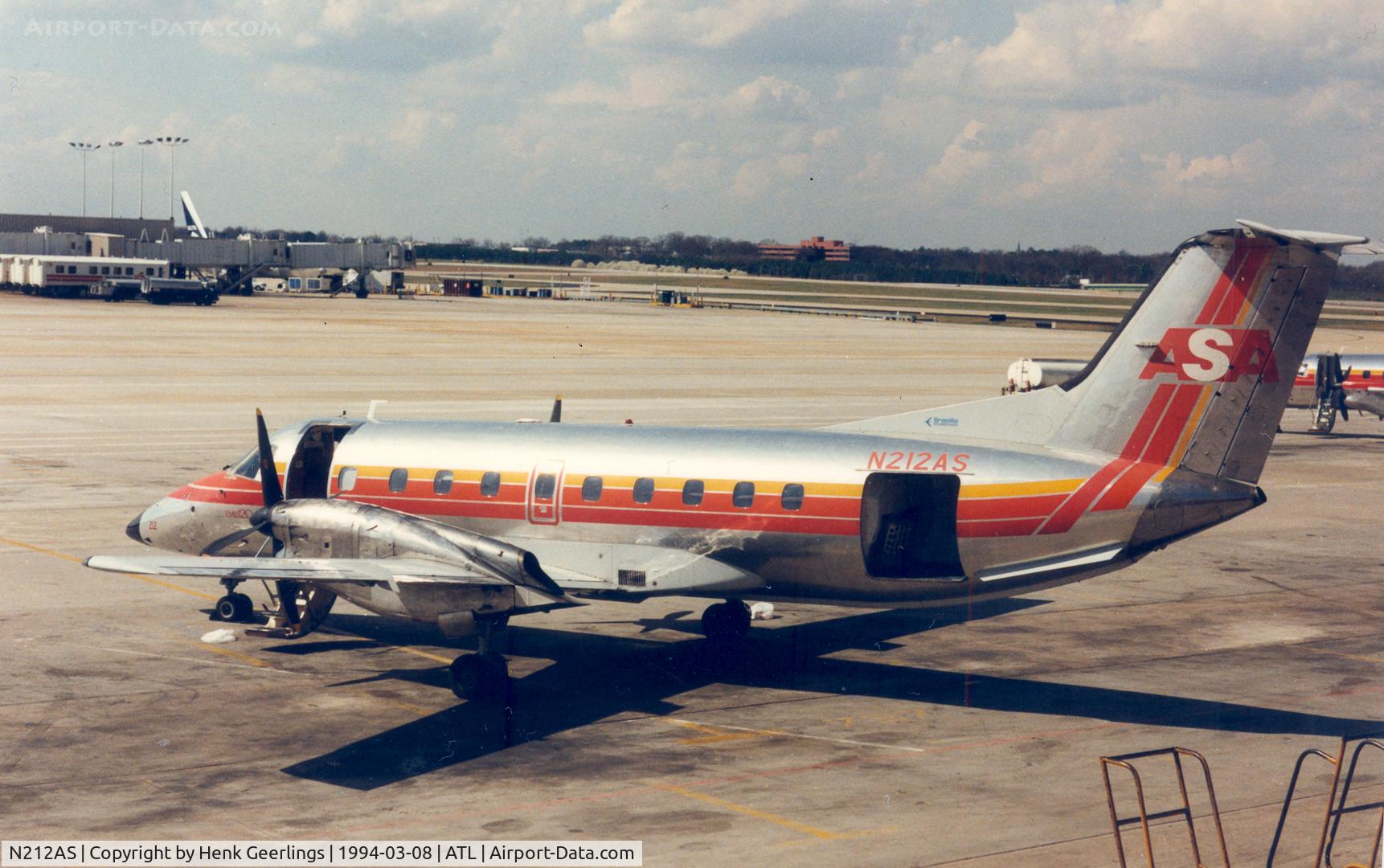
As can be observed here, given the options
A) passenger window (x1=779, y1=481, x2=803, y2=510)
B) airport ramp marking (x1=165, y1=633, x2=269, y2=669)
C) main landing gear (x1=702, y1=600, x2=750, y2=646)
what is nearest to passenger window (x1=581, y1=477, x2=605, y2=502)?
passenger window (x1=779, y1=481, x2=803, y2=510)

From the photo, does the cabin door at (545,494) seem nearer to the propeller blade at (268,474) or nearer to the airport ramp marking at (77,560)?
the propeller blade at (268,474)

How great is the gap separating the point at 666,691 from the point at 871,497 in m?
4.08

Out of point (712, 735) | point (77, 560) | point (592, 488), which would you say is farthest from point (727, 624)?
point (77, 560)

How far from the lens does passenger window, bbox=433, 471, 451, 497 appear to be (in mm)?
21094

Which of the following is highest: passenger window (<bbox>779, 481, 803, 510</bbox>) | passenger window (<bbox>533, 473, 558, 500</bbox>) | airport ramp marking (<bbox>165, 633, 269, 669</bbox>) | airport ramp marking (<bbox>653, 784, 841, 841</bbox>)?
passenger window (<bbox>779, 481, 803, 510</bbox>)

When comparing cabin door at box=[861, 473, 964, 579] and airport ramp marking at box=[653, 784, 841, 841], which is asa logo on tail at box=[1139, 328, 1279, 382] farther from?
airport ramp marking at box=[653, 784, 841, 841]

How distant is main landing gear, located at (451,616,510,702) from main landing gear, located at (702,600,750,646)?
426cm

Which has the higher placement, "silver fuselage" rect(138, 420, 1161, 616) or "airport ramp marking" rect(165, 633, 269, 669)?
"silver fuselage" rect(138, 420, 1161, 616)

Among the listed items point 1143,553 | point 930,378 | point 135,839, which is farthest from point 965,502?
point 930,378

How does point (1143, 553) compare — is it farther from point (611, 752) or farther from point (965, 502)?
point (611, 752)

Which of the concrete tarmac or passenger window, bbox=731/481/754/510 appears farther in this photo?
passenger window, bbox=731/481/754/510

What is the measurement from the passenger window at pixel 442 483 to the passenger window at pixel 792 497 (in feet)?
17.5

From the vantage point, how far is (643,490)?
20.0m

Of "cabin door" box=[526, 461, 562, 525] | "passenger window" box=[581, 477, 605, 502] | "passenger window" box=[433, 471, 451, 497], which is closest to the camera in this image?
"passenger window" box=[581, 477, 605, 502]
